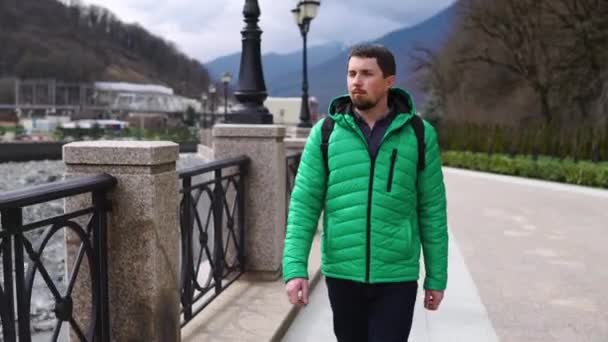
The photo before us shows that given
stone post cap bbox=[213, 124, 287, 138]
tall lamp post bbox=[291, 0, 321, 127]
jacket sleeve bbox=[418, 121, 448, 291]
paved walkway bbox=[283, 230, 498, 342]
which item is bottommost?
paved walkway bbox=[283, 230, 498, 342]

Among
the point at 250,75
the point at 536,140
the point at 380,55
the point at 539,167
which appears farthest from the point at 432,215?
the point at 536,140

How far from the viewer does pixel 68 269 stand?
9.97 feet

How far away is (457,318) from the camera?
16.5 feet

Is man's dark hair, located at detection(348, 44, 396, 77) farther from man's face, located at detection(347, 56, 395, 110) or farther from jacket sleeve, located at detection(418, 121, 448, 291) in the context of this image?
jacket sleeve, located at detection(418, 121, 448, 291)

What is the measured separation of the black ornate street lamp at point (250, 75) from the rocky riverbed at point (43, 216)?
1.32m

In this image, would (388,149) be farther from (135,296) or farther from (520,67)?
(520,67)

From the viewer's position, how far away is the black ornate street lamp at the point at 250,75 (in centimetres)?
649

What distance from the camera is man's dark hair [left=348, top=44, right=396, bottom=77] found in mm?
2355

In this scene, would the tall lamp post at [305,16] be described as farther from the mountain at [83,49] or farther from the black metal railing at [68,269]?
the mountain at [83,49]

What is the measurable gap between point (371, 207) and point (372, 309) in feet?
1.47

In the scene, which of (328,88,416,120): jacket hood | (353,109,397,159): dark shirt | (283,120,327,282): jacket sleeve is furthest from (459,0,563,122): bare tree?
(283,120,327,282): jacket sleeve

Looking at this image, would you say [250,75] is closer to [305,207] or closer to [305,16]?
[305,207]

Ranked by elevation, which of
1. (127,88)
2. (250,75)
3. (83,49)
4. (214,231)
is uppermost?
(83,49)

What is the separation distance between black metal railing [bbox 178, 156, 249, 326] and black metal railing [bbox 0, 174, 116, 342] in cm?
93
